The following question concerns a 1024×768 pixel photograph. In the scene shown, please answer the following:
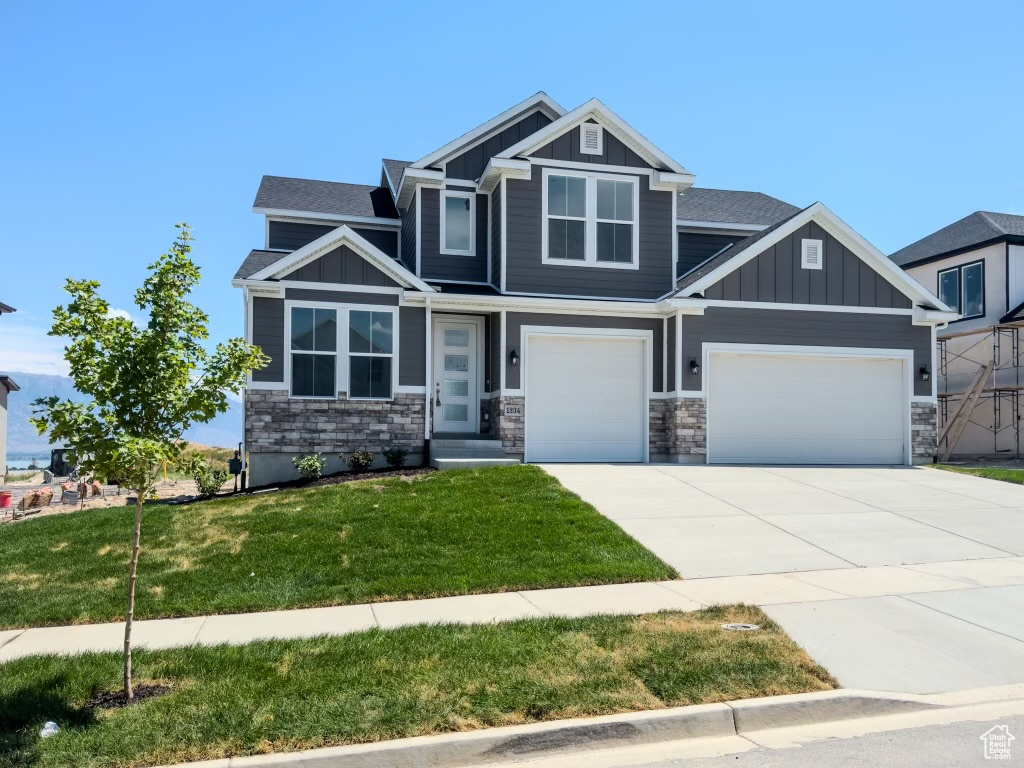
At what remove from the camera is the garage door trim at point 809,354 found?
17.0 metres

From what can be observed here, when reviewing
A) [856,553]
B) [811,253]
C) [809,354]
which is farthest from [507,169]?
[856,553]

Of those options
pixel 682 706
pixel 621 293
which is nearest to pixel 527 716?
pixel 682 706

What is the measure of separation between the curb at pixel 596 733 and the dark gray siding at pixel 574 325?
1128 centimetres

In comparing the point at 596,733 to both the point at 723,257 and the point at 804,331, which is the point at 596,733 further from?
the point at 723,257

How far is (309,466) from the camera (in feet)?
49.5

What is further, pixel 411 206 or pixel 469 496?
pixel 411 206

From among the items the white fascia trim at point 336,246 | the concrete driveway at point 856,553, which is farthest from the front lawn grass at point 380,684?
the white fascia trim at point 336,246

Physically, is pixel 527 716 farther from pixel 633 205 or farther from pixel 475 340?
pixel 633 205

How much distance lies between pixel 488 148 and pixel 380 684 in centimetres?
1507

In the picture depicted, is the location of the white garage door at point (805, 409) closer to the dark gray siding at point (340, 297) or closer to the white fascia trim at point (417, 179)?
the dark gray siding at point (340, 297)

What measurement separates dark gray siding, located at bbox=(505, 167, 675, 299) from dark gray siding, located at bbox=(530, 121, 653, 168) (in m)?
0.39

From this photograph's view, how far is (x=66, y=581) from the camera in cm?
926

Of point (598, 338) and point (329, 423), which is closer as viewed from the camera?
point (329, 423)

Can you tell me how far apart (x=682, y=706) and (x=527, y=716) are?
3.39 ft
